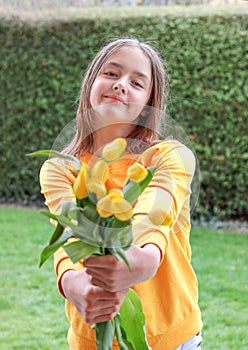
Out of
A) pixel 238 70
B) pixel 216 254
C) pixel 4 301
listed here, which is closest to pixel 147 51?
pixel 4 301

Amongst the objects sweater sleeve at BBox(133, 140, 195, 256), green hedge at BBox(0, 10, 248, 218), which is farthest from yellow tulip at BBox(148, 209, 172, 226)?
green hedge at BBox(0, 10, 248, 218)

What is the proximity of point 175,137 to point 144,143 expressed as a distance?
0.08 m

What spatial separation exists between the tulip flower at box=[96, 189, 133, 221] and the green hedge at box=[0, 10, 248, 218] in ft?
16.2

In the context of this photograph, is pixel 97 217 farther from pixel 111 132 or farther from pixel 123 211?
pixel 111 132

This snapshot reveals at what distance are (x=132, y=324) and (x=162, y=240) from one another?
7.1 inches

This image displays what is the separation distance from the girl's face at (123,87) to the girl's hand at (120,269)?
0.33 meters

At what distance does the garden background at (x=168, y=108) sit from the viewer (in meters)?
4.80

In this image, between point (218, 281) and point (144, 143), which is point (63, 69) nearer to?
point (218, 281)

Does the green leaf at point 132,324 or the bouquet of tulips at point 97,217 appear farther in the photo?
the green leaf at point 132,324

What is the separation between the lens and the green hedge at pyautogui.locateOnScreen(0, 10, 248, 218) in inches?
249

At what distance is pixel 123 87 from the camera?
1.51 m

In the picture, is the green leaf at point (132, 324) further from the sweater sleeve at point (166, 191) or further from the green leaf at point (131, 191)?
the green leaf at point (131, 191)

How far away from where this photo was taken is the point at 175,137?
4.69 feet

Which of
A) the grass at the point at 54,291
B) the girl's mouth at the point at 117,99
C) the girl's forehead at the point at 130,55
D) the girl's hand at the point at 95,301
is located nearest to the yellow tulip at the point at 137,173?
the girl's hand at the point at 95,301
